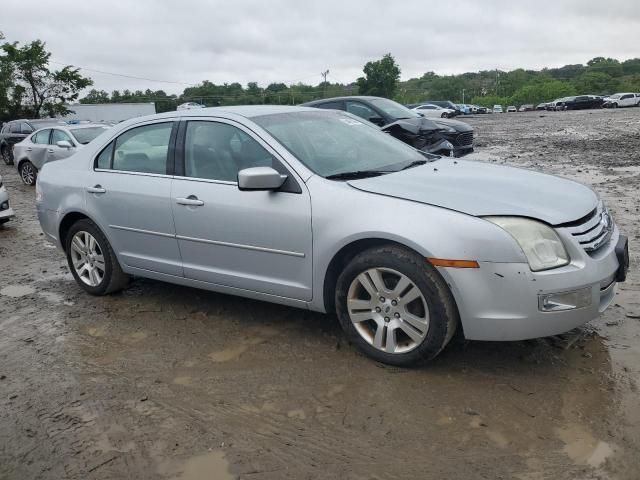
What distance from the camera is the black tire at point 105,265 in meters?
5.05

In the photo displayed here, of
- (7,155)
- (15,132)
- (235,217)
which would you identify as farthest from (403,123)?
(7,155)

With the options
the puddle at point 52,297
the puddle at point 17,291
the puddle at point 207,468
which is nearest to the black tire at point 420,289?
the puddle at point 207,468

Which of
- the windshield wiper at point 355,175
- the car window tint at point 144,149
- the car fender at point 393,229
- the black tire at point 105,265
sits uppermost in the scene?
the car window tint at point 144,149

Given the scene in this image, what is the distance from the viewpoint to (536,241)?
324 cm

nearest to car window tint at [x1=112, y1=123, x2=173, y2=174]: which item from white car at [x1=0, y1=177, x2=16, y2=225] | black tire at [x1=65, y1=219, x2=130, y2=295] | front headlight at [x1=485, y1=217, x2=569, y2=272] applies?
black tire at [x1=65, y1=219, x2=130, y2=295]

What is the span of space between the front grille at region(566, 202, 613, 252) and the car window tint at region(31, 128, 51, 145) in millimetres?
12549

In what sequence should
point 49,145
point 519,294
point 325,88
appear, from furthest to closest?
point 325,88, point 49,145, point 519,294

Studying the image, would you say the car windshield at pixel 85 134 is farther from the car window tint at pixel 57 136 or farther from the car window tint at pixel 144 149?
the car window tint at pixel 144 149

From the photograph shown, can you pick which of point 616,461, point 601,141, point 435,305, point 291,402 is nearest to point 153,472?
point 291,402

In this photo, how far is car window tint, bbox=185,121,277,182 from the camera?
4.16 m

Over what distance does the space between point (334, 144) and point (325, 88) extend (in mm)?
92159

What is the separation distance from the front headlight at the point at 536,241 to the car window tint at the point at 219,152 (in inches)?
64.1

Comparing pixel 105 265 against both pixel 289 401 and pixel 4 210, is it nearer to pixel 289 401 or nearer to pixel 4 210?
pixel 289 401

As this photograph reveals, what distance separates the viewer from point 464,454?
277 centimetres
